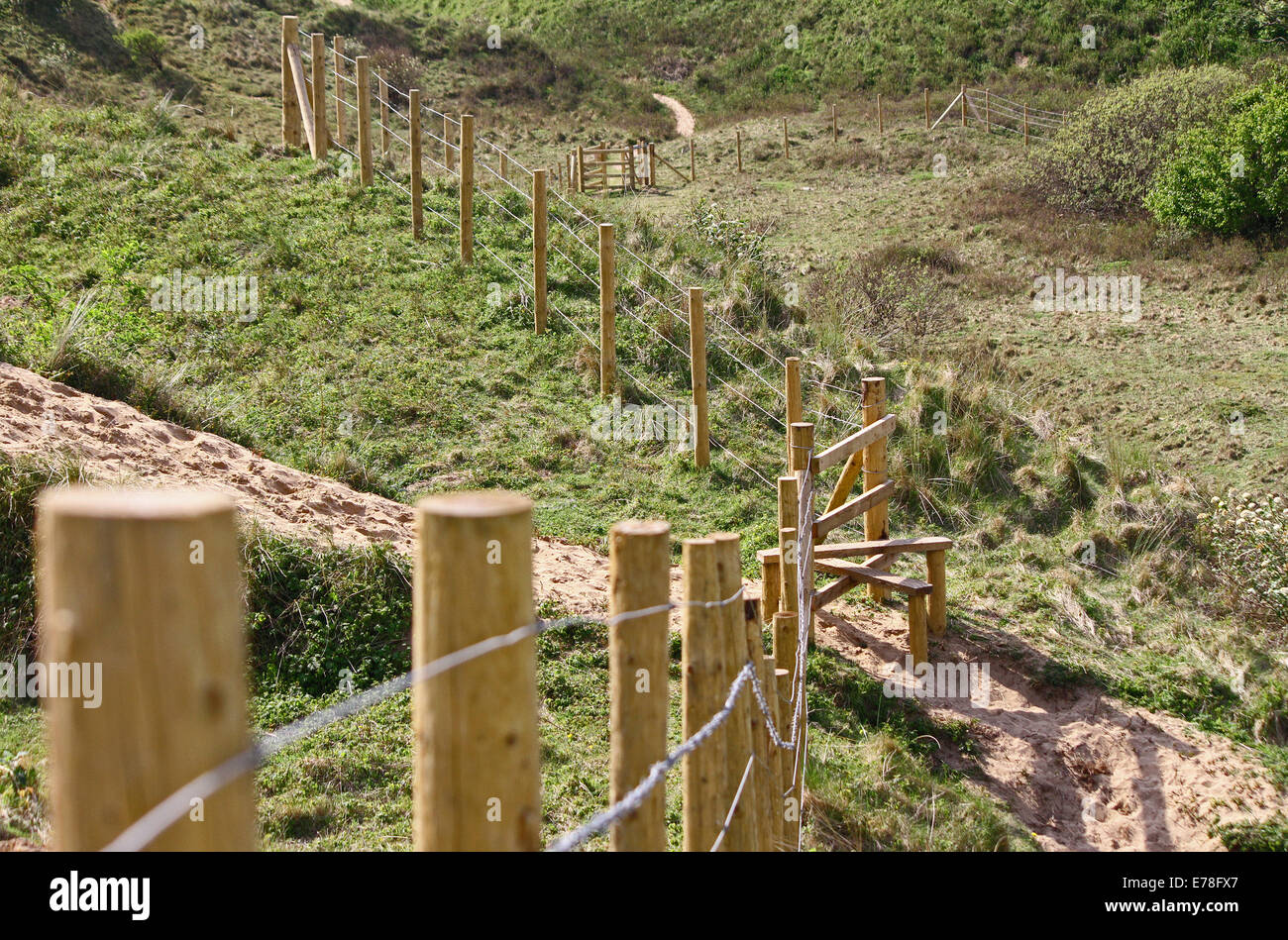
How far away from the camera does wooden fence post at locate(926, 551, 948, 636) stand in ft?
25.9

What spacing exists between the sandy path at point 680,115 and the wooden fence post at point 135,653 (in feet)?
106

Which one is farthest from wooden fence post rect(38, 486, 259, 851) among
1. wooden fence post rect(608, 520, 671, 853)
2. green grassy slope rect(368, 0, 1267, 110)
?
green grassy slope rect(368, 0, 1267, 110)

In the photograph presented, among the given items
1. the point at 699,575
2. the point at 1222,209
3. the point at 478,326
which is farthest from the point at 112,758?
the point at 1222,209

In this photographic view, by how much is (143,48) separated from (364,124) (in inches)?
536

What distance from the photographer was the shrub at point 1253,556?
8.63 metres

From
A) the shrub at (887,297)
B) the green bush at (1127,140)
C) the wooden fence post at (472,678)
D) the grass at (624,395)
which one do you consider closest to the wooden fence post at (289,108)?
the grass at (624,395)

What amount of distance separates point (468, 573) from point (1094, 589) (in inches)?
339

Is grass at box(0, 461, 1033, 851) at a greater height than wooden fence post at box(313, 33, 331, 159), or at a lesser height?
lesser

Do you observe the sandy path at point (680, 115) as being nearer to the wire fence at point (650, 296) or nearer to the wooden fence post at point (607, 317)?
the wire fence at point (650, 296)

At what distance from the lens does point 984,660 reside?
781cm

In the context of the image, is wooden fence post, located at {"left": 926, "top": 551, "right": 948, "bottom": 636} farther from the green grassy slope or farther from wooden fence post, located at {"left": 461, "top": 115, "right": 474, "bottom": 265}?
the green grassy slope

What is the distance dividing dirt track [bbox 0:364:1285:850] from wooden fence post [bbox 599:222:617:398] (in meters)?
2.98
